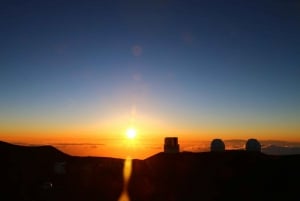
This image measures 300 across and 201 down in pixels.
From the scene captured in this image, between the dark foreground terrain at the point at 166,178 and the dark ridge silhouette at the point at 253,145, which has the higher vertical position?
the dark ridge silhouette at the point at 253,145

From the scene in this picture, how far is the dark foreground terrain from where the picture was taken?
4803 centimetres

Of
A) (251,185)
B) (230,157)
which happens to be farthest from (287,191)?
(230,157)

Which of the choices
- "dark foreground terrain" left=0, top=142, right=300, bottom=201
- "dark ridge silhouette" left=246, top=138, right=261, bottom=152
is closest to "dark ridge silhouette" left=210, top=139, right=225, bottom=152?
"dark foreground terrain" left=0, top=142, right=300, bottom=201

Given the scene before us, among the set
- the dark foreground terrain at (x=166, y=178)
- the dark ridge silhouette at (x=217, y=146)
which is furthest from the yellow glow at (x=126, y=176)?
the dark ridge silhouette at (x=217, y=146)

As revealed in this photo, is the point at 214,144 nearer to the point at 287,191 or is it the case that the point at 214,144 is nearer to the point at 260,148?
the point at 260,148

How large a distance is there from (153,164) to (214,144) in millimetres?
9686

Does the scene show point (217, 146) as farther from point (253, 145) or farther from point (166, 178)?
A: point (166, 178)

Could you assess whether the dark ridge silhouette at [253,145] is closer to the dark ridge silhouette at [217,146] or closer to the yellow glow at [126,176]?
the dark ridge silhouette at [217,146]

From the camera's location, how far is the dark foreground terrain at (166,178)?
48.0 metres

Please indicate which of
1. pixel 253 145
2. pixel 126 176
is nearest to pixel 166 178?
pixel 126 176

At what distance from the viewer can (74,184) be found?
57.2 metres

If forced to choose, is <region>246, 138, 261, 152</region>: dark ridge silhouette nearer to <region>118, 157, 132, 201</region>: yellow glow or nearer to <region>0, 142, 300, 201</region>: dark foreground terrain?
<region>0, 142, 300, 201</region>: dark foreground terrain

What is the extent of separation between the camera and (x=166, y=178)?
55188mm

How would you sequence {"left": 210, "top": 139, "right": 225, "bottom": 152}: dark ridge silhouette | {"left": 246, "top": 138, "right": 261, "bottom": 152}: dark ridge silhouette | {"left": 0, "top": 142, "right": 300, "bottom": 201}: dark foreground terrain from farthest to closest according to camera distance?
{"left": 210, "top": 139, "right": 225, "bottom": 152}: dark ridge silhouette, {"left": 246, "top": 138, "right": 261, "bottom": 152}: dark ridge silhouette, {"left": 0, "top": 142, "right": 300, "bottom": 201}: dark foreground terrain
